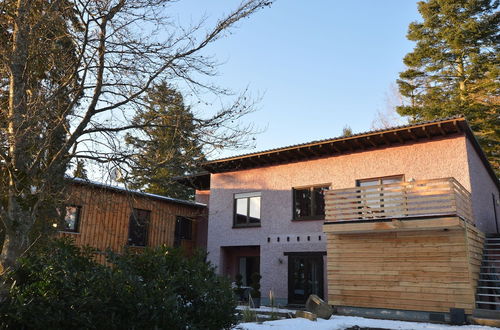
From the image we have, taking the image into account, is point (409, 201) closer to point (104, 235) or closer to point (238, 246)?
point (238, 246)

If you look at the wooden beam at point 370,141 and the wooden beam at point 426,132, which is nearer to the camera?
the wooden beam at point 426,132

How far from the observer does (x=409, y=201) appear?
1301 centimetres

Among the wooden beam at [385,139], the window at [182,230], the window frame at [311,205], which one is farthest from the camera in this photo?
the window at [182,230]

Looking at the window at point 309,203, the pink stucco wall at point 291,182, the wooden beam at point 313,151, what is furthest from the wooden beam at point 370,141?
the window at point 309,203

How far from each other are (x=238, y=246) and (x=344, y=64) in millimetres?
11260

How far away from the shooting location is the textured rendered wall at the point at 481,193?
1499cm

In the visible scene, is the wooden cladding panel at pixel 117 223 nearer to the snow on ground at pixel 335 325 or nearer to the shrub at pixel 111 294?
the snow on ground at pixel 335 325

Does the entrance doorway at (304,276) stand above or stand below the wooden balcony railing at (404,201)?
below

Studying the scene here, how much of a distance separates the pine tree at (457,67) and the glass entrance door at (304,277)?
47.9ft

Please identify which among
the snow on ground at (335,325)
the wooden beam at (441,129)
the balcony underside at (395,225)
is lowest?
the snow on ground at (335,325)

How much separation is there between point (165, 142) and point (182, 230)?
14.4m

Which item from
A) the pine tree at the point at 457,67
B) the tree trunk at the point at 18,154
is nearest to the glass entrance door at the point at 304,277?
the tree trunk at the point at 18,154

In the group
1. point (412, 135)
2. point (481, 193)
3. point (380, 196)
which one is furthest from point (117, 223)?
point (481, 193)

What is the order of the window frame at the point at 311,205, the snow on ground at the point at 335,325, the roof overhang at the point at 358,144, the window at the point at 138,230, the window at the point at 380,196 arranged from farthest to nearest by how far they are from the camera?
the window at the point at 138,230, the window frame at the point at 311,205, the roof overhang at the point at 358,144, the window at the point at 380,196, the snow on ground at the point at 335,325
